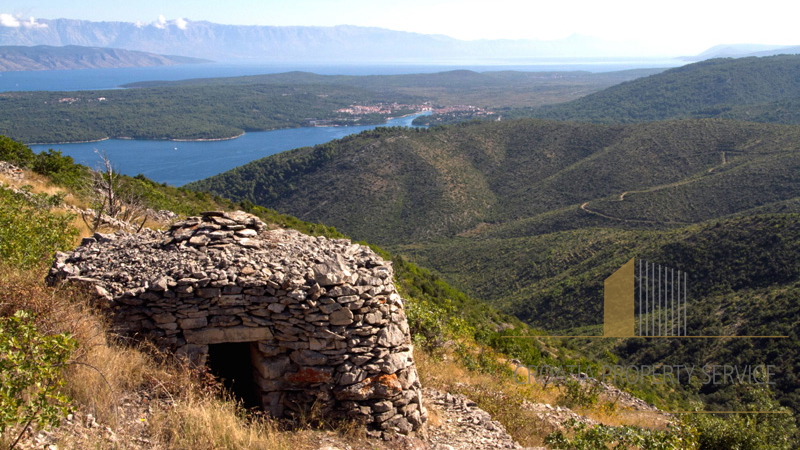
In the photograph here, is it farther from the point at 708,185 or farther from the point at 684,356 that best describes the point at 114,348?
the point at 708,185

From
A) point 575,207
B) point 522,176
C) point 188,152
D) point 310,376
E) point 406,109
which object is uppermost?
point 406,109

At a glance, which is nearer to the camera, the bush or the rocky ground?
the bush

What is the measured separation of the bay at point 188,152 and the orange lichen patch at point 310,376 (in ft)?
276

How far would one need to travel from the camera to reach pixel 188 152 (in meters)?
110

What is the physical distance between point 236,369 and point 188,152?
11241 cm

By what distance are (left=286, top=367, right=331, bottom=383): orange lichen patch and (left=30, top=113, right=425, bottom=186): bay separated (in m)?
84.0

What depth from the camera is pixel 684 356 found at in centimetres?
1994

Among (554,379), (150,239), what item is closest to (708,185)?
(554,379)

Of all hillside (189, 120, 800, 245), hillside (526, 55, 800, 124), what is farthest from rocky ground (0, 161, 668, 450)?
hillside (526, 55, 800, 124)

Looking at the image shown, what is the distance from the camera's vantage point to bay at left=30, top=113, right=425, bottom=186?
9144cm

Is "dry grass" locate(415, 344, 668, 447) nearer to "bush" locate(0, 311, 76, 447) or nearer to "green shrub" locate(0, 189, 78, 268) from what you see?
"bush" locate(0, 311, 76, 447)

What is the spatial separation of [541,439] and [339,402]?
3164mm

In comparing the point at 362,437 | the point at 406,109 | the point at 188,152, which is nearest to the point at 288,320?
the point at 362,437

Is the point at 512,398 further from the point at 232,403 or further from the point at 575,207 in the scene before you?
the point at 575,207
